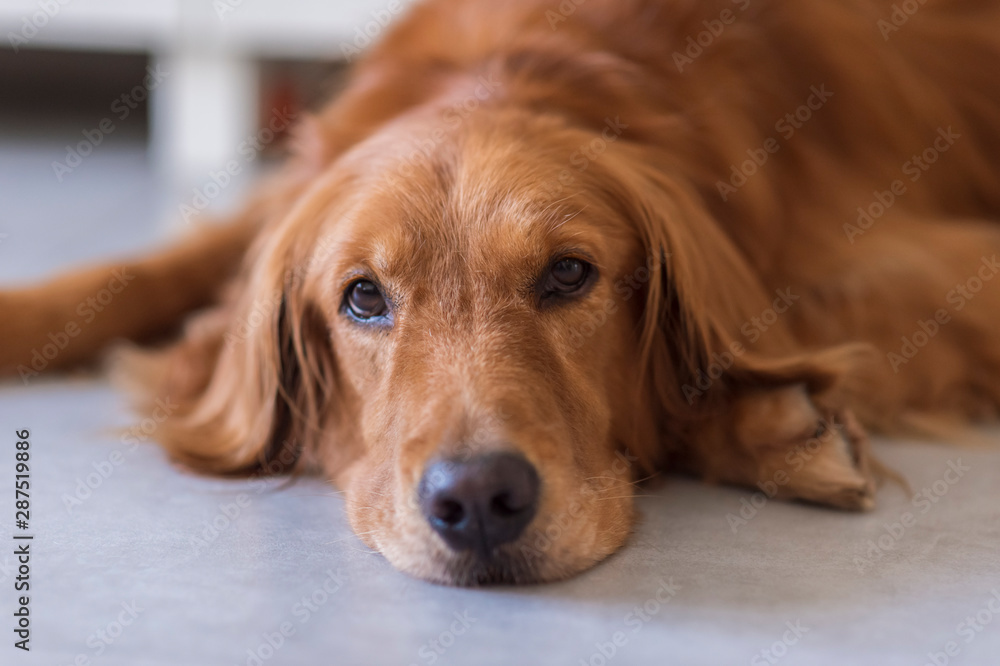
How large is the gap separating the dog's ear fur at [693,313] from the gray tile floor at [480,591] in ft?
0.73

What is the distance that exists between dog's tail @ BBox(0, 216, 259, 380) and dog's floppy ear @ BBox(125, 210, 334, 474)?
484mm

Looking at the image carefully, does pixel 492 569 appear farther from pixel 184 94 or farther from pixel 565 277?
pixel 184 94

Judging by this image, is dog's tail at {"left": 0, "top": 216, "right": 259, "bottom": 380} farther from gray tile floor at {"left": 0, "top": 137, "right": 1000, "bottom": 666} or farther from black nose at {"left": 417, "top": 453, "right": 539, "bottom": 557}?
black nose at {"left": 417, "top": 453, "right": 539, "bottom": 557}

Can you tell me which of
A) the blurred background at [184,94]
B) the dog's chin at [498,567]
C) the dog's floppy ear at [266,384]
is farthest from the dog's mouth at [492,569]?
the blurred background at [184,94]

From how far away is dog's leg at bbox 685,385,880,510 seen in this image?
1.91m

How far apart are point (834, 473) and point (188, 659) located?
121 cm

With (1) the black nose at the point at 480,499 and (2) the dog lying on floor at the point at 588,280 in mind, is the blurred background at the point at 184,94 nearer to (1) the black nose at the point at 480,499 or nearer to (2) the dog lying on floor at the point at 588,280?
(2) the dog lying on floor at the point at 588,280

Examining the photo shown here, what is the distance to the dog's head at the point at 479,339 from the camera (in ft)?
5.18

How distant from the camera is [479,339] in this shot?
178 centimetres

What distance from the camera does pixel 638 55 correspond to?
2.38 meters

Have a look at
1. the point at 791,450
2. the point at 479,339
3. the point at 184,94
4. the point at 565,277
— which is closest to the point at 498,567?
the point at 479,339

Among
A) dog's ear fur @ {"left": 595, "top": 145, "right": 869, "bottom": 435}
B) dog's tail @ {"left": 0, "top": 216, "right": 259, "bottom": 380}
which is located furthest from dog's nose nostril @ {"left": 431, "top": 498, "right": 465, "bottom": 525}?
dog's tail @ {"left": 0, "top": 216, "right": 259, "bottom": 380}

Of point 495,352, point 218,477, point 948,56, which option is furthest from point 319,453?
point 948,56

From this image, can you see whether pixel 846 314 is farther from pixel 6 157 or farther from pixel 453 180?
pixel 6 157
